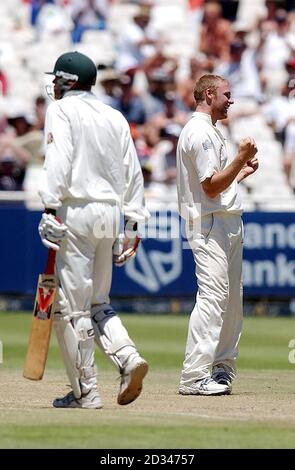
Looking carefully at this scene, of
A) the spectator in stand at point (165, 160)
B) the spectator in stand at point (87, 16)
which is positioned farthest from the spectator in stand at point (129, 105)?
the spectator in stand at point (87, 16)

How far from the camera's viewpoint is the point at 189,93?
68.8 ft

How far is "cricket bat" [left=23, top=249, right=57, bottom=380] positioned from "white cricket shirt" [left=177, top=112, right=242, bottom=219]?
67.4 inches

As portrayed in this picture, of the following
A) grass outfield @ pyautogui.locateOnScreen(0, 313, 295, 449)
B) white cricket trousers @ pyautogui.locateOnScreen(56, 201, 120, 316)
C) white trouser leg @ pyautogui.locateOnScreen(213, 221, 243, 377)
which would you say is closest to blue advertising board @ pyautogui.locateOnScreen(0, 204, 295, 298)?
grass outfield @ pyautogui.locateOnScreen(0, 313, 295, 449)

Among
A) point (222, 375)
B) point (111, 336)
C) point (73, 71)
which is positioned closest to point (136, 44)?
point (222, 375)

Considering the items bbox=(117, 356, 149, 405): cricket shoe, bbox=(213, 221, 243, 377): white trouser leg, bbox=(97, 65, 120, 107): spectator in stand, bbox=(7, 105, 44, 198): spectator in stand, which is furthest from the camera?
bbox=(97, 65, 120, 107): spectator in stand

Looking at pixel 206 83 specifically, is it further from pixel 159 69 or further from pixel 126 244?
pixel 159 69

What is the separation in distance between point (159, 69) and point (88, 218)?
13.7 m

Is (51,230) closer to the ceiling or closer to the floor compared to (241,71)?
closer to the floor

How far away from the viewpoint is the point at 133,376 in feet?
26.6

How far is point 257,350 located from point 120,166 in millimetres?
6268

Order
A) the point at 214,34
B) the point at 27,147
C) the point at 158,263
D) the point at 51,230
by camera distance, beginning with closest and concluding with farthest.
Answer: the point at 51,230
the point at 158,263
the point at 27,147
the point at 214,34

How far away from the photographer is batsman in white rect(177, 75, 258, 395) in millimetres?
9453

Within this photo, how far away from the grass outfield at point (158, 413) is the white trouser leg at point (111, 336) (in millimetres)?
339

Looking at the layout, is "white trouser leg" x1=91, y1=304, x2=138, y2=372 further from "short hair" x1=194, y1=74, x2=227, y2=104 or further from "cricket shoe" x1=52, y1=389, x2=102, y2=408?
"short hair" x1=194, y1=74, x2=227, y2=104
